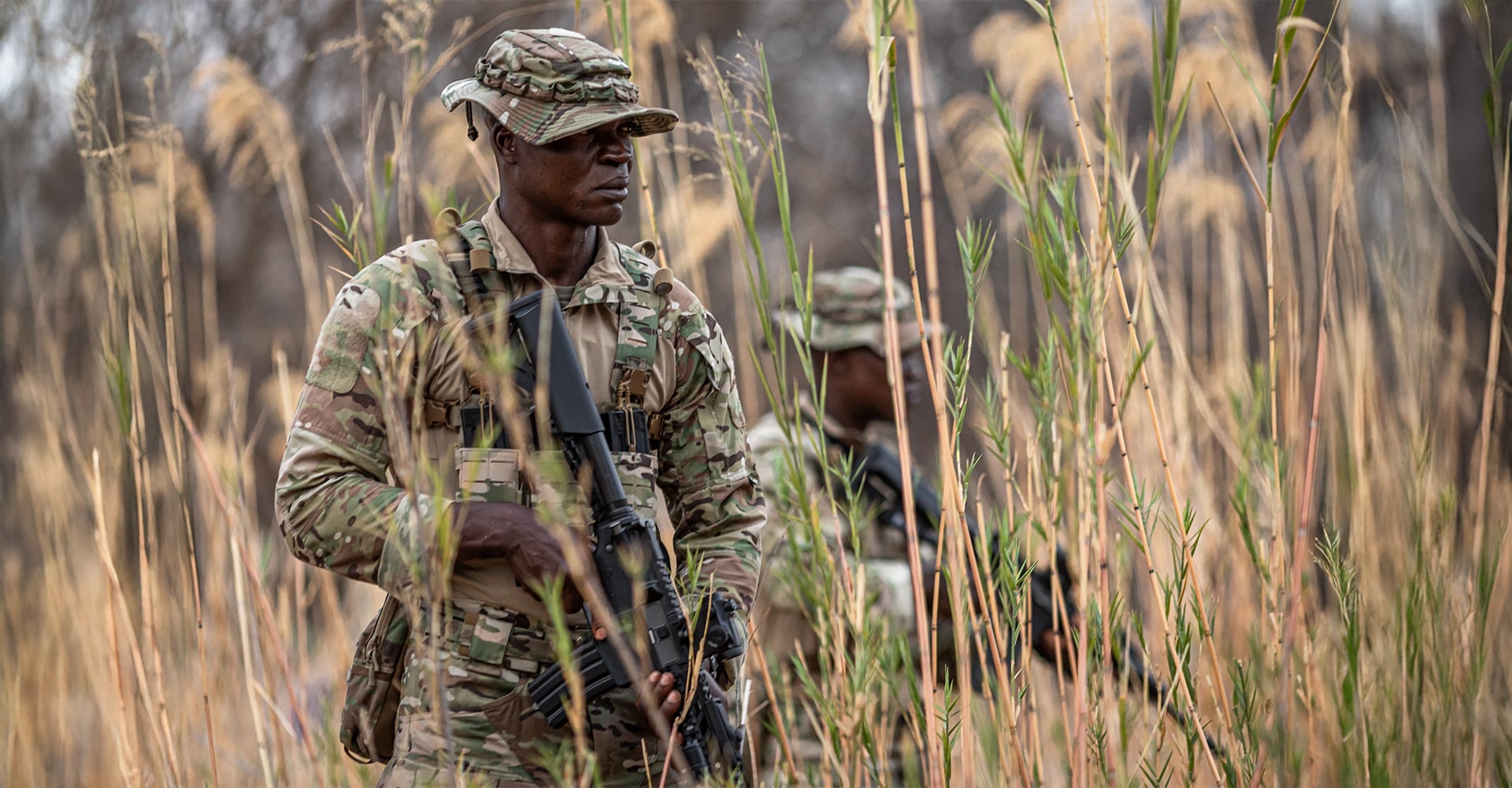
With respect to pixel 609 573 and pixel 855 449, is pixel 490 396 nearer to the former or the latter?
pixel 609 573

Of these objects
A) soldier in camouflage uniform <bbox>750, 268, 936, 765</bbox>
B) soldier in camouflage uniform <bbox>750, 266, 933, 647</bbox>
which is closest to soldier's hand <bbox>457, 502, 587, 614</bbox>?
soldier in camouflage uniform <bbox>750, 268, 936, 765</bbox>

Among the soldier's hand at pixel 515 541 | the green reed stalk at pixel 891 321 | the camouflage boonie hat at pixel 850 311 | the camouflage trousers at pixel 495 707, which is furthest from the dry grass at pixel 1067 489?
the camouflage boonie hat at pixel 850 311

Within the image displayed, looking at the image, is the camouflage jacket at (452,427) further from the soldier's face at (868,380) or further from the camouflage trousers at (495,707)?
the soldier's face at (868,380)

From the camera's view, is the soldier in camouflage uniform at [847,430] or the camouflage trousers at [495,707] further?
the soldier in camouflage uniform at [847,430]

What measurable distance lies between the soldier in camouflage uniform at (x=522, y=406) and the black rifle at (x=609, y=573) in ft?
0.13

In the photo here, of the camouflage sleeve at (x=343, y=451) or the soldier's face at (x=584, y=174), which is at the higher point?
the soldier's face at (x=584, y=174)

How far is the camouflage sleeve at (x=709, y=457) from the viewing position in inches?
59.4

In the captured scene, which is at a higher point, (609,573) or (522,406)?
(522,406)

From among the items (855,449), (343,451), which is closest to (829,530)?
(855,449)

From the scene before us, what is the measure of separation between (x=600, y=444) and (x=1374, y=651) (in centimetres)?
103

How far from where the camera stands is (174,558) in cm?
296

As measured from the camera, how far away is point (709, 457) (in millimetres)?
1542

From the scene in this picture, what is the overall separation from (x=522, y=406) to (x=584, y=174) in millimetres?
271

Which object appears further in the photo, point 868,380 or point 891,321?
point 868,380
